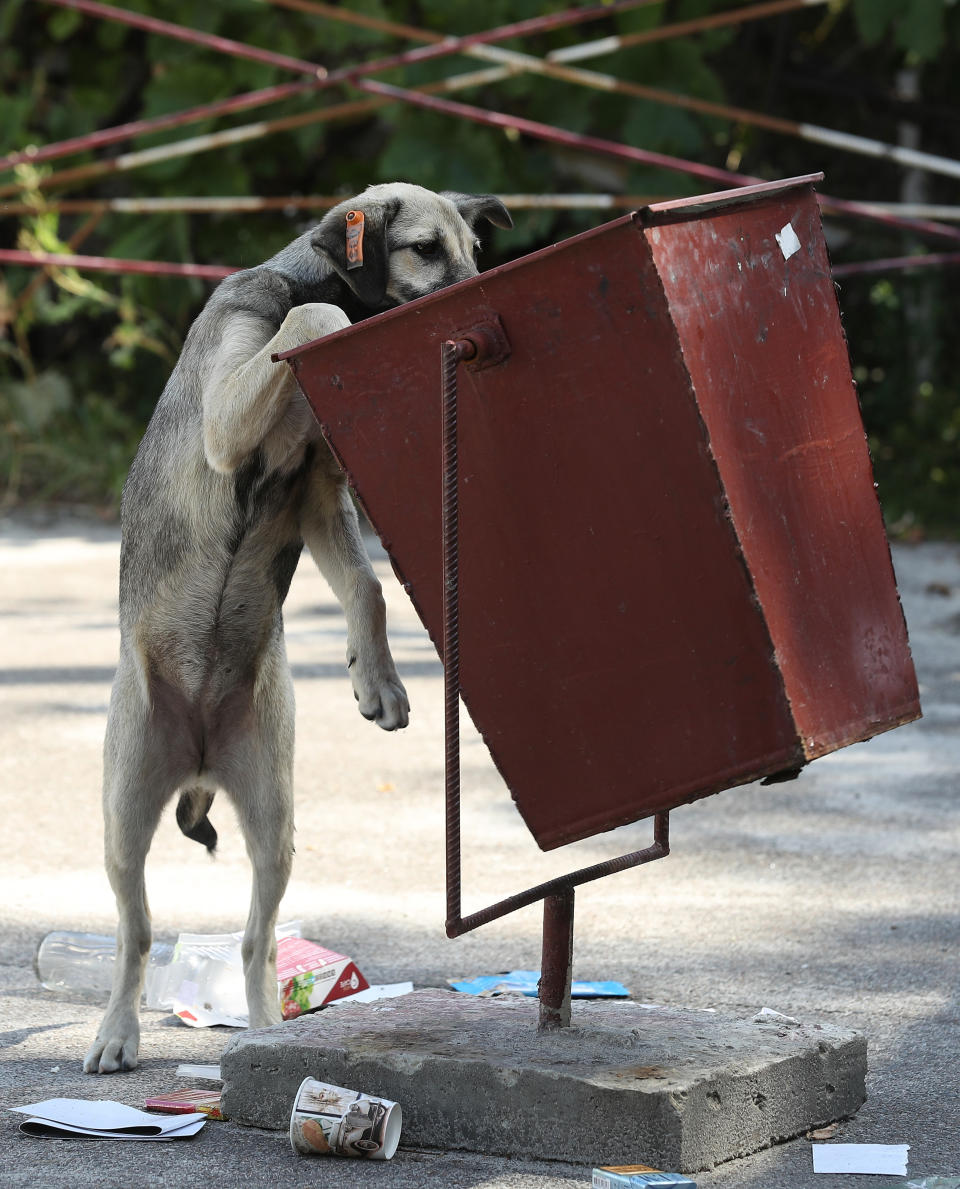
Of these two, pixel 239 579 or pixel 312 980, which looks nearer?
pixel 239 579

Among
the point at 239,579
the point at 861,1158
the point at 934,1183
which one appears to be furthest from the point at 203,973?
the point at 934,1183

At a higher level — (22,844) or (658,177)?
(658,177)

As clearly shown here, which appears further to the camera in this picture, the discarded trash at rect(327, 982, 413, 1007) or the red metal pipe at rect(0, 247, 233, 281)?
the red metal pipe at rect(0, 247, 233, 281)

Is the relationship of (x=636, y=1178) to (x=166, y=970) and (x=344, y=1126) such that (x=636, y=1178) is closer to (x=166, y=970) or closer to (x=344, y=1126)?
(x=344, y=1126)

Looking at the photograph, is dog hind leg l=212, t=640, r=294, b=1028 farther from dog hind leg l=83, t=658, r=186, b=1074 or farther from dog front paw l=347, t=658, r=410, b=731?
dog front paw l=347, t=658, r=410, b=731

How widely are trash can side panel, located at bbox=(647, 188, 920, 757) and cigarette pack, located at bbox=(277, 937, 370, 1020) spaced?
165 cm

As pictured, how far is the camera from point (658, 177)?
12.4m

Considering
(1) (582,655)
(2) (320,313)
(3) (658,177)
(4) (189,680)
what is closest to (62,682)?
(4) (189,680)

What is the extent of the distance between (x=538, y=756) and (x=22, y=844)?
9.59ft

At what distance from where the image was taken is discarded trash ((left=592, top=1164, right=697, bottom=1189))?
106 inches

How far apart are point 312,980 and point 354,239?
5.96 ft

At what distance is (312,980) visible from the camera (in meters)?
3.99

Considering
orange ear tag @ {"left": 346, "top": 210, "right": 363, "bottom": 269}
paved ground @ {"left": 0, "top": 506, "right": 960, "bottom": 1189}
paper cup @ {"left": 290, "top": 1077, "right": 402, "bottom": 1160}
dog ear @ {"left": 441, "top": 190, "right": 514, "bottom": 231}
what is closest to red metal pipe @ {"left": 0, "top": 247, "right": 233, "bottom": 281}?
paved ground @ {"left": 0, "top": 506, "right": 960, "bottom": 1189}

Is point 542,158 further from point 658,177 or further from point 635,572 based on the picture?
point 635,572
